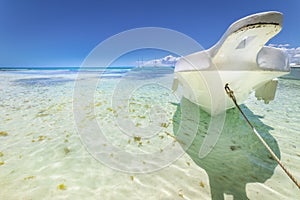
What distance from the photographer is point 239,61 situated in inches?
99.7

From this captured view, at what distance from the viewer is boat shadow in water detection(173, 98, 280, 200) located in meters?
1.91

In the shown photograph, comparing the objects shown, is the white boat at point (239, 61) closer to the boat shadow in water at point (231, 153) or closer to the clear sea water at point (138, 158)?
the boat shadow in water at point (231, 153)

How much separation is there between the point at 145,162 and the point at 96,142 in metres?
1.14

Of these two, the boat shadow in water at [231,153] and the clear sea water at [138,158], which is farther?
the boat shadow in water at [231,153]

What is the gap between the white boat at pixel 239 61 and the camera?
76.8 inches

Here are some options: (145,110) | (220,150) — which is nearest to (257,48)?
(220,150)

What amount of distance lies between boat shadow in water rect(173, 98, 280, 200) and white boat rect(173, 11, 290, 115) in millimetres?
744

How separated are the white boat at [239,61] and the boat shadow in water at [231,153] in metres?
0.74

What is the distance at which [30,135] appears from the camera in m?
2.87

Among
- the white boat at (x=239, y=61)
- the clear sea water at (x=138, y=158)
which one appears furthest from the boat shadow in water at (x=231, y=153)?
the white boat at (x=239, y=61)

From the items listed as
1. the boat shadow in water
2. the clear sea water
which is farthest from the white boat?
the clear sea water

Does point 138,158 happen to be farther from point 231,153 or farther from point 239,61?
point 239,61

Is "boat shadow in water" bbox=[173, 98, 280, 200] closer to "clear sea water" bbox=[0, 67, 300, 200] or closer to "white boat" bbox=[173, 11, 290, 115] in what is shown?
"clear sea water" bbox=[0, 67, 300, 200]

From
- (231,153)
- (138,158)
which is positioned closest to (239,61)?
(231,153)
